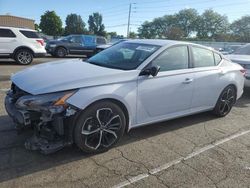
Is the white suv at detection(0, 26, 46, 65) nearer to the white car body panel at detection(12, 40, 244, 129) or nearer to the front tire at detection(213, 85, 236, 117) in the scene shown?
the white car body panel at detection(12, 40, 244, 129)

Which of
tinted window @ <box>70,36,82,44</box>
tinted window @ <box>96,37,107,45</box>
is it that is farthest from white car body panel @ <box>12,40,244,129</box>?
tinted window @ <box>96,37,107,45</box>

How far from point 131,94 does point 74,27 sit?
87883 millimetres

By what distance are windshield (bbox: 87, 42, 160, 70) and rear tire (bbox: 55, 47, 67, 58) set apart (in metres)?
14.1

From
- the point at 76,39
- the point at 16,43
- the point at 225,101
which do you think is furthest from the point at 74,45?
the point at 225,101

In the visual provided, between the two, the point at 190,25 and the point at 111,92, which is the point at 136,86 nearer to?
the point at 111,92

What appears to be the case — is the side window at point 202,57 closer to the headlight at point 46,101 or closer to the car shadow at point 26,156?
the car shadow at point 26,156

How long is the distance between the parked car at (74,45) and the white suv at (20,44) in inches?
213

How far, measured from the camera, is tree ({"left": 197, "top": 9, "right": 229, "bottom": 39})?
9838 cm

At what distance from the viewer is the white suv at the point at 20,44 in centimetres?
1227

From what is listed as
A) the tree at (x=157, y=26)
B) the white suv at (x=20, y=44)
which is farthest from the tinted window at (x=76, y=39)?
the tree at (x=157, y=26)

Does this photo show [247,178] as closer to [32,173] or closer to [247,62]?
[32,173]

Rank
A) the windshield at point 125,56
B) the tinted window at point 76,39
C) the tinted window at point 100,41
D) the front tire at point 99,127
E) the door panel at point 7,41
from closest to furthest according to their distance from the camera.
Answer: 1. the front tire at point 99,127
2. the windshield at point 125,56
3. the door panel at point 7,41
4. the tinted window at point 76,39
5. the tinted window at point 100,41

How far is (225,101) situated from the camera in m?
5.86

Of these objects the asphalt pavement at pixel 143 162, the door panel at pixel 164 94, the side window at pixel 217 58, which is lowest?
the asphalt pavement at pixel 143 162
